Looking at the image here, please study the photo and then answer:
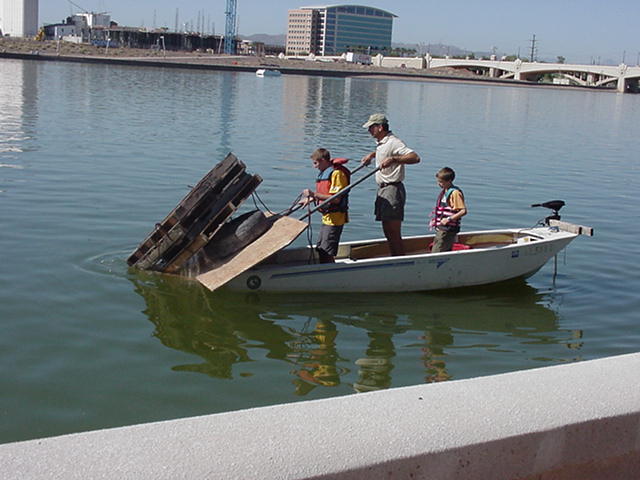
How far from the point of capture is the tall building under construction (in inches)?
6919

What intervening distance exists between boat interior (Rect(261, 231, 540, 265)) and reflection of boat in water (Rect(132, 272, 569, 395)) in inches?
26.1

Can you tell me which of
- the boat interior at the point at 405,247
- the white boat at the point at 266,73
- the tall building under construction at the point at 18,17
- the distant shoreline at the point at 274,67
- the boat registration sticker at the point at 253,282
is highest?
the tall building under construction at the point at 18,17

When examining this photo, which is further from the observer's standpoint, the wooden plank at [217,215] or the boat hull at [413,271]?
the boat hull at [413,271]

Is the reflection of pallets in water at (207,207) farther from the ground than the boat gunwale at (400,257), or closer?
farther from the ground

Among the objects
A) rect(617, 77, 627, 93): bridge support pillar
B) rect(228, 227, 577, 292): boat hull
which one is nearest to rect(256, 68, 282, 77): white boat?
rect(617, 77, 627, 93): bridge support pillar

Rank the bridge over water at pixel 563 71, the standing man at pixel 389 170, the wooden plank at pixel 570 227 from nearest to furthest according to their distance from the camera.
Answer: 1. the standing man at pixel 389 170
2. the wooden plank at pixel 570 227
3. the bridge over water at pixel 563 71

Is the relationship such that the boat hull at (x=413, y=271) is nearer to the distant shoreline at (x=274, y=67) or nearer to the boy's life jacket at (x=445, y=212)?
the boy's life jacket at (x=445, y=212)

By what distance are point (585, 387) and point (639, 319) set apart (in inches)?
286

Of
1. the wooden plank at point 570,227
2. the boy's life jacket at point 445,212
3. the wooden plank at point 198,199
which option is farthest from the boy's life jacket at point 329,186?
the wooden plank at point 570,227

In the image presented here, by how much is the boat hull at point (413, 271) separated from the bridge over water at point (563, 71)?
129448mm

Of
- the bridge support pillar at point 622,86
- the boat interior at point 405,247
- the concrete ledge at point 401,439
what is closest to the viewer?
the concrete ledge at point 401,439

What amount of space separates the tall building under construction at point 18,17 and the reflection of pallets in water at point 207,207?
183m

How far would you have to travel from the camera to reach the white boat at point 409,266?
9758 mm

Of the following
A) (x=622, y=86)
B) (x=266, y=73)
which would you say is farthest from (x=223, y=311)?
(x=622, y=86)
